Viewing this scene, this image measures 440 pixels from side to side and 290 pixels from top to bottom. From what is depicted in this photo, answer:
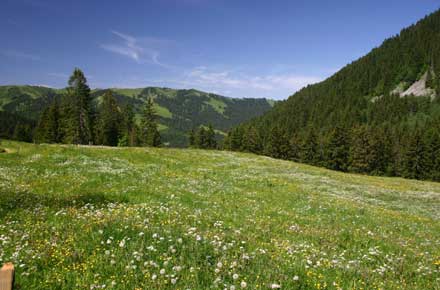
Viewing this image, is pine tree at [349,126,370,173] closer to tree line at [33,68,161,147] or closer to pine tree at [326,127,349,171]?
pine tree at [326,127,349,171]

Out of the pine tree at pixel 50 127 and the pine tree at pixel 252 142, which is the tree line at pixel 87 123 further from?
the pine tree at pixel 252 142

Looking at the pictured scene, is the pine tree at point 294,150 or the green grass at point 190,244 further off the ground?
the green grass at point 190,244

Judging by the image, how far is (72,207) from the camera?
408 inches

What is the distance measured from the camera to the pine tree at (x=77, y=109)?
65562 millimetres

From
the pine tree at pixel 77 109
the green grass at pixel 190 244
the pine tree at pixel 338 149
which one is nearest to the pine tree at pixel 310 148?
the pine tree at pixel 338 149

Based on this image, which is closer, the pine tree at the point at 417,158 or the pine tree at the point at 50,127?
the pine tree at the point at 50,127

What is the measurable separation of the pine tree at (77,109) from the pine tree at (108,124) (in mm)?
11078

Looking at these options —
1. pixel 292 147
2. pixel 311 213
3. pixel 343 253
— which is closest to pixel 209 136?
pixel 292 147

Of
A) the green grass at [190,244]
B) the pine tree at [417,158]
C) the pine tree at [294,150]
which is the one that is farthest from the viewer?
the pine tree at [294,150]

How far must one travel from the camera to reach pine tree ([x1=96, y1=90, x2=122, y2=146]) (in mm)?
82062

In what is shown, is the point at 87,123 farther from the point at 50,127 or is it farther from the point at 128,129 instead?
the point at 128,129

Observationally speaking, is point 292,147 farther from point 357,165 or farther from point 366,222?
point 366,222

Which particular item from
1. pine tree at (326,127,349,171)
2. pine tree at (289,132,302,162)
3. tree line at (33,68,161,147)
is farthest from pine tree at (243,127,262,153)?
tree line at (33,68,161,147)

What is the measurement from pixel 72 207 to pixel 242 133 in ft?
329
